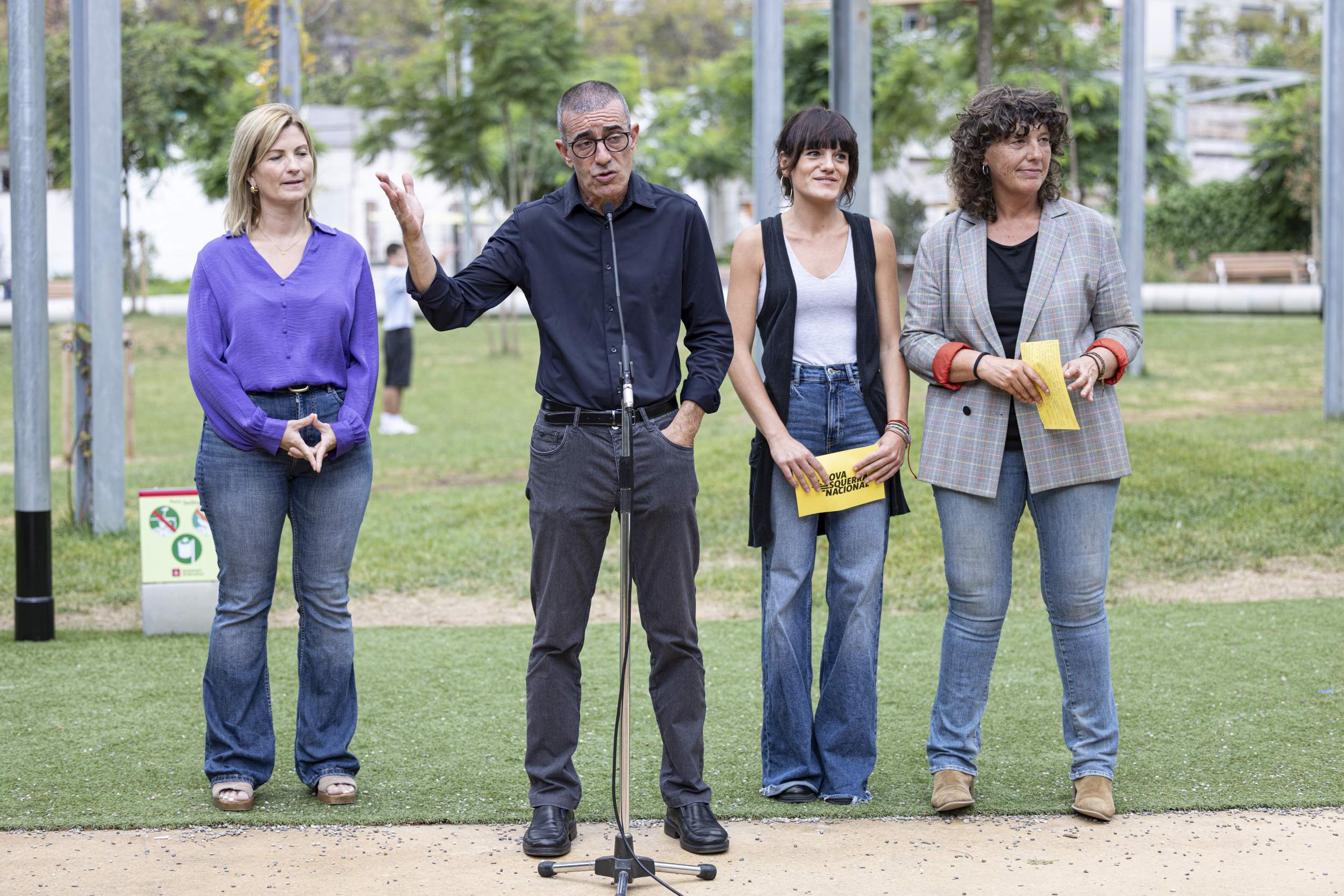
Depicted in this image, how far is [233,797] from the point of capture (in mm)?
4254

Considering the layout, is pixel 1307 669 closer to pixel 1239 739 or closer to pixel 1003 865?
pixel 1239 739

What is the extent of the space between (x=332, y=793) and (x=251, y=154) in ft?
6.01

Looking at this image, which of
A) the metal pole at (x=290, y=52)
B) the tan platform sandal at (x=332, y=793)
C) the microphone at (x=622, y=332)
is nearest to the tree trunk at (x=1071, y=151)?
the metal pole at (x=290, y=52)

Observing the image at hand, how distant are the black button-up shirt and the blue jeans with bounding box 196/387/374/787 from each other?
741 mm

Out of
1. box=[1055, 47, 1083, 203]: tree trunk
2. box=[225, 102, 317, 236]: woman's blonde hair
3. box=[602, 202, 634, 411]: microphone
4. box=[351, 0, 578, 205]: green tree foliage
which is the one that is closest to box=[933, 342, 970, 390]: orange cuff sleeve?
box=[602, 202, 634, 411]: microphone

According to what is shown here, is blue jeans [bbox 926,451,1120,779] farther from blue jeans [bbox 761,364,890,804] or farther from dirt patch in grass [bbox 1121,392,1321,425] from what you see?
dirt patch in grass [bbox 1121,392,1321,425]

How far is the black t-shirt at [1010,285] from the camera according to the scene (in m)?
4.18

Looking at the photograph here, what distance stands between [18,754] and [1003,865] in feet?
10.3

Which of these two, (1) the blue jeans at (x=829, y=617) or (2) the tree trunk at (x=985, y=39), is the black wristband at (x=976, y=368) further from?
(2) the tree trunk at (x=985, y=39)

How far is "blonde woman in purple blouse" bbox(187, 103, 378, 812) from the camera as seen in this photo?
4203 millimetres


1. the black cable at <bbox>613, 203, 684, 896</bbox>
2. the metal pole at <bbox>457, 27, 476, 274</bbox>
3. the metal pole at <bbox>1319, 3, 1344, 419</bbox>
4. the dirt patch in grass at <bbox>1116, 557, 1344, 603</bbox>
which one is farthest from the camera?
the metal pole at <bbox>457, 27, 476, 274</bbox>

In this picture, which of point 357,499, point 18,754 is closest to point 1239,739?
point 357,499

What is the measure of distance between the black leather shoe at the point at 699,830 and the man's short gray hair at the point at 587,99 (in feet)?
5.84

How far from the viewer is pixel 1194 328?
24094 mm
